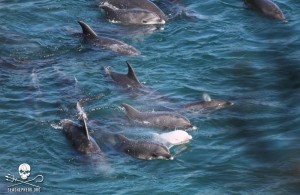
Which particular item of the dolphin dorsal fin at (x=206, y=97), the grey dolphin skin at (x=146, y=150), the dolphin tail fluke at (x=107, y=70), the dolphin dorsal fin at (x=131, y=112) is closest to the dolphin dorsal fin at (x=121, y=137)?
the grey dolphin skin at (x=146, y=150)

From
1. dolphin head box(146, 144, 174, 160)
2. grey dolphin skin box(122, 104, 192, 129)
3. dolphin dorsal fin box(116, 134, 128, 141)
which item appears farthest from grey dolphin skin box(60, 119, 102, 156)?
grey dolphin skin box(122, 104, 192, 129)

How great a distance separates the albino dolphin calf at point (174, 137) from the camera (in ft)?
48.2

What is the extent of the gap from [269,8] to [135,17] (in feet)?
12.6

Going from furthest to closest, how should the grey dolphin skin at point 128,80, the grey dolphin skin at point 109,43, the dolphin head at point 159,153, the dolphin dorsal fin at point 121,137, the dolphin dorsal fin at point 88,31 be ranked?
the dolphin dorsal fin at point 88,31
the grey dolphin skin at point 109,43
the grey dolphin skin at point 128,80
the dolphin dorsal fin at point 121,137
the dolphin head at point 159,153

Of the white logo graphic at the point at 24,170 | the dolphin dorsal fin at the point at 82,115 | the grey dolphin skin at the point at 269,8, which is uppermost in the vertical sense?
the grey dolphin skin at the point at 269,8

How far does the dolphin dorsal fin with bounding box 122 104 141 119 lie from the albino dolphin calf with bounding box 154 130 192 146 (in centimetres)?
79

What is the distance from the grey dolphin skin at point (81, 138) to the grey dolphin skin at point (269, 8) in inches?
308

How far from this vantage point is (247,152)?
14688 mm

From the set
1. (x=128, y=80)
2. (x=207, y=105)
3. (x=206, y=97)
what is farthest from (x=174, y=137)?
(x=128, y=80)

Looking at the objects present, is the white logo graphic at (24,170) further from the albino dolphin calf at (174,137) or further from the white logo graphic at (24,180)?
the albino dolphin calf at (174,137)

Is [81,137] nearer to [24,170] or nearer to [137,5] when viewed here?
[24,170]

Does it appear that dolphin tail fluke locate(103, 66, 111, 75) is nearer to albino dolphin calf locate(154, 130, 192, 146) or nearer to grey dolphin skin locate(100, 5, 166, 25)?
grey dolphin skin locate(100, 5, 166, 25)

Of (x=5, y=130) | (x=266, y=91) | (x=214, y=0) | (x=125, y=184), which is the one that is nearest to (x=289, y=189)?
(x=125, y=184)

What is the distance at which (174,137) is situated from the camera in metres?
14.7
